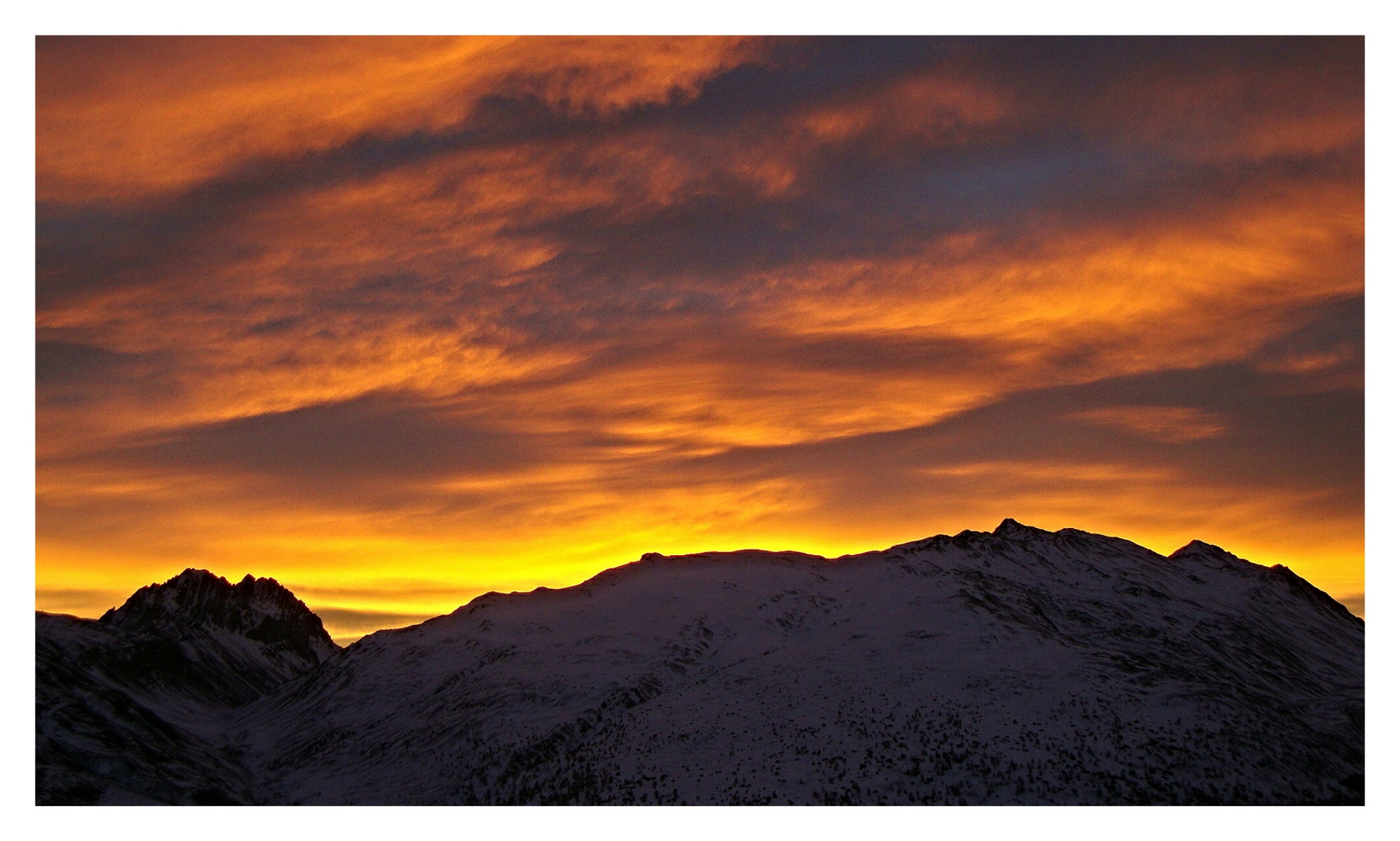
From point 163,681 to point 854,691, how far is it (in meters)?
63.0

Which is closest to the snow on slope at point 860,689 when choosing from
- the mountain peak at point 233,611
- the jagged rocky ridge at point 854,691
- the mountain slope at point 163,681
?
the jagged rocky ridge at point 854,691

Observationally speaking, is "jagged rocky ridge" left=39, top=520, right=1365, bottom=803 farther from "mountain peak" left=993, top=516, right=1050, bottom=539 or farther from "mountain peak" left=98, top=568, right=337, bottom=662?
"mountain peak" left=98, top=568, right=337, bottom=662

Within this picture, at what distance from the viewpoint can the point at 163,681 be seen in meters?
102

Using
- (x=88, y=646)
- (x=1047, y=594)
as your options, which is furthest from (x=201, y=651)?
(x=1047, y=594)

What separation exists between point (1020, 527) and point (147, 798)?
73.2 m

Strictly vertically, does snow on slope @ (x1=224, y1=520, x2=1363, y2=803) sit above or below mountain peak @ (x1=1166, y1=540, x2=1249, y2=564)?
below

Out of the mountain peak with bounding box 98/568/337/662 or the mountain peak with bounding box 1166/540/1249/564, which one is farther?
the mountain peak with bounding box 98/568/337/662

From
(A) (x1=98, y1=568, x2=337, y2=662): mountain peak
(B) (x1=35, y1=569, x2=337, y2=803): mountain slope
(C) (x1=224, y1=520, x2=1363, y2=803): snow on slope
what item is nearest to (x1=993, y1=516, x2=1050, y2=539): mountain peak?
(C) (x1=224, y1=520, x2=1363, y2=803): snow on slope

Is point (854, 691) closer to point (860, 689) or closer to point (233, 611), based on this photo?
point (860, 689)

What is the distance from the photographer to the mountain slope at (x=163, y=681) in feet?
198

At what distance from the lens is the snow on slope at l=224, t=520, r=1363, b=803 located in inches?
2360

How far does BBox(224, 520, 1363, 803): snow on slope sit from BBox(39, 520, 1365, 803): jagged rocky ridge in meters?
0.23

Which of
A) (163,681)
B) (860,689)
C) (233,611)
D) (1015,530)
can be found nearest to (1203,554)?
(1015,530)

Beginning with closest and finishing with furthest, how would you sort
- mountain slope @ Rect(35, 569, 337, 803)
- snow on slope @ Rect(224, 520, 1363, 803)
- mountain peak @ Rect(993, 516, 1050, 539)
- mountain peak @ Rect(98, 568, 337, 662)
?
snow on slope @ Rect(224, 520, 1363, 803) → mountain slope @ Rect(35, 569, 337, 803) → mountain peak @ Rect(993, 516, 1050, 539) → mountain peak @ Rect(98, 568, 337, 662)
